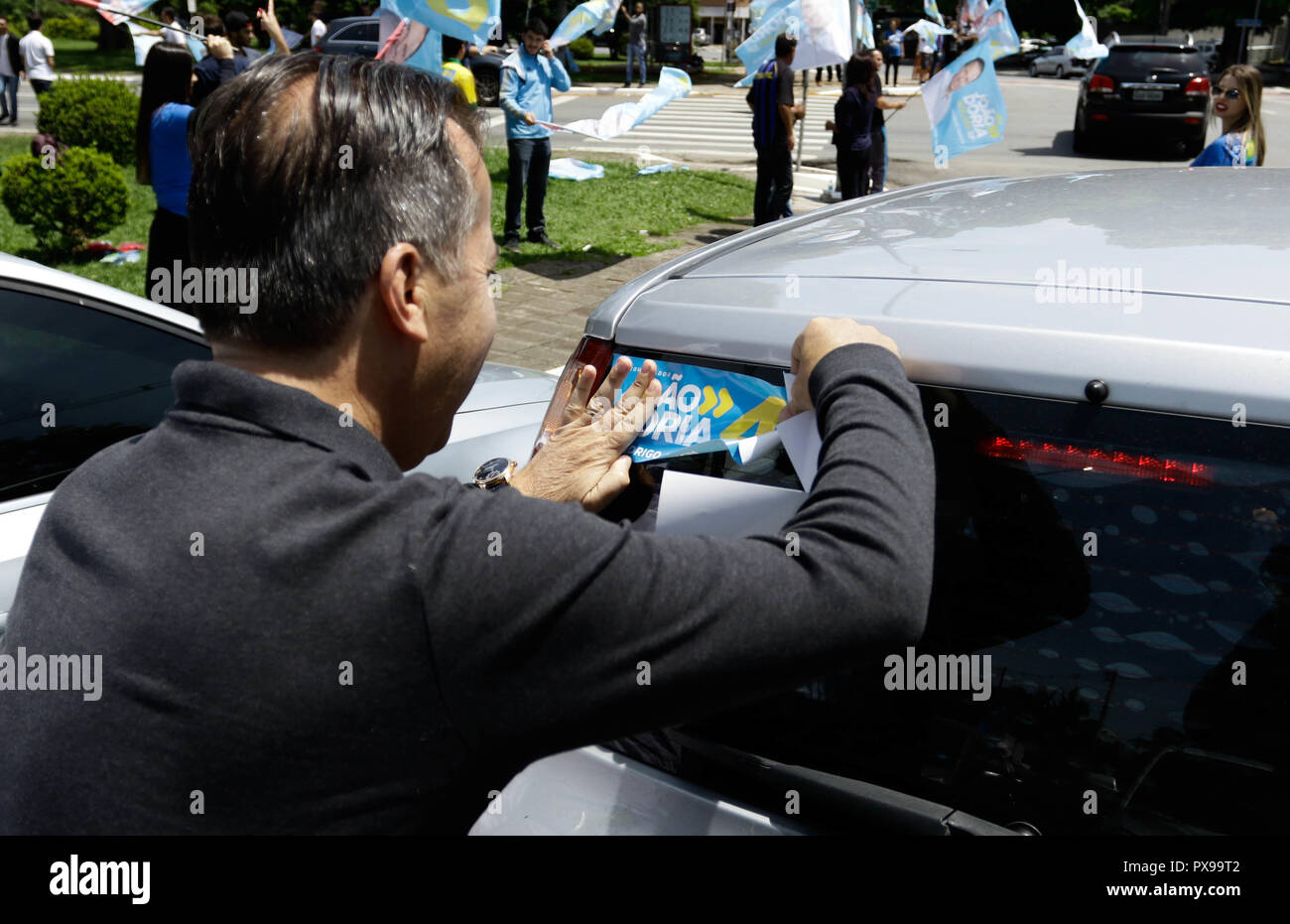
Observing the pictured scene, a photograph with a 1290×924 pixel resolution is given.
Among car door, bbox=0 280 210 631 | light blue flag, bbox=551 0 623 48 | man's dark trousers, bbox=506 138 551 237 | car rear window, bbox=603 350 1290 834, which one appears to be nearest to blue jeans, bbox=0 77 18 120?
man's dark trousers, bbox=506 138 551 237

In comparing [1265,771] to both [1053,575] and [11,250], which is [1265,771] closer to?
[1053,575]

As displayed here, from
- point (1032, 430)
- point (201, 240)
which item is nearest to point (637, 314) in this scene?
point (1032, 430)

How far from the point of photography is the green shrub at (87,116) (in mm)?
11711

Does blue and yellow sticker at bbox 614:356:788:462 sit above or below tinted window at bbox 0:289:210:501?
above

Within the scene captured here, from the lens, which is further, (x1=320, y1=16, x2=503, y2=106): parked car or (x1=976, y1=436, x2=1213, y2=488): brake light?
(x1=320, y1=16, x2=503, y2=106): parked car

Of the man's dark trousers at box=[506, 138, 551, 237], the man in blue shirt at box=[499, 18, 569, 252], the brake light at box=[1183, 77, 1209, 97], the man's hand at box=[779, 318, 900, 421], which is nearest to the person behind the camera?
the man's hand at box=[779, 318, 900, 421]

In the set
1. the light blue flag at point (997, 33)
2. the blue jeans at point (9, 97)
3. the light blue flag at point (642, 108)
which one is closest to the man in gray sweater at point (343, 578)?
the light blue flag at point (997, 33)

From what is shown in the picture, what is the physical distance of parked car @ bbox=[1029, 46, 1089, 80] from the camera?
41188mm

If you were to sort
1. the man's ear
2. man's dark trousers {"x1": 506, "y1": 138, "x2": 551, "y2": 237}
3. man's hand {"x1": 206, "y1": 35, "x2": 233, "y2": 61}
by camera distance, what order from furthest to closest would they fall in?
man's dark trousers {"x1": 506, "y1": 138, "x2": 551, "y2": 237}
man's hand {"x1": 206, "y1": 35, "x2": 233, "y2": 61}
the man's ear

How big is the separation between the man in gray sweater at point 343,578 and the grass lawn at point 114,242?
774 centimetres

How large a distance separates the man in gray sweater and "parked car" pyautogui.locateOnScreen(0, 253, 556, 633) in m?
1.78

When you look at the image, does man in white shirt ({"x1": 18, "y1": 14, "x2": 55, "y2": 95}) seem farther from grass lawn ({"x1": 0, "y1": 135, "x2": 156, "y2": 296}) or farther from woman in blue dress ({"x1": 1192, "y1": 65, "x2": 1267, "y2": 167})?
woman in blue dress ({"x1": 1192, "y1": 65, "x2": 1267, "y2": 167})

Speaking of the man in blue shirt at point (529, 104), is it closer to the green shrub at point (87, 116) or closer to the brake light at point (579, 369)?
the green shrub at point (87, 116)

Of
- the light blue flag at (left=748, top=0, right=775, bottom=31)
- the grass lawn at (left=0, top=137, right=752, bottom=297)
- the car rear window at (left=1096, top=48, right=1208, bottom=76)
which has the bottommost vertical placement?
the grass lawn at (left=0, top=137, right=752, bottom=297)
